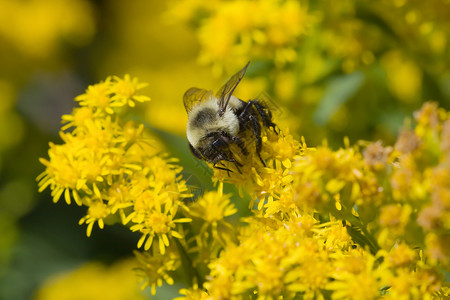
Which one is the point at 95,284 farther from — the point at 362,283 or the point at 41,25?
the point at 41,25

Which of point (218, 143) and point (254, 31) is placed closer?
point (218, 143)

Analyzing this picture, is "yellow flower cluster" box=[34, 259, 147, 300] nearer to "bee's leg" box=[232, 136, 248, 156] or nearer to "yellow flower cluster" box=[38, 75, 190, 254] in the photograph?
"yellow flower cluster" box=[38, 75, 190, 254]

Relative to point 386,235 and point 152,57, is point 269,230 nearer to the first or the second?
point 386,235

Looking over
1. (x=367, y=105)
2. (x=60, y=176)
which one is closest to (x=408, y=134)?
(x=60, y=176)

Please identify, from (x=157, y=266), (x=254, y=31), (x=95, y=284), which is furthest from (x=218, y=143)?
(x=95, y=284)

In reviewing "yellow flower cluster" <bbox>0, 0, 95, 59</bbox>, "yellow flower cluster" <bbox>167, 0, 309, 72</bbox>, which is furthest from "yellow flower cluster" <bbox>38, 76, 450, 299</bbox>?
"yellow flower cluster" <bbox>0, 0, 95, 59</bbox>
